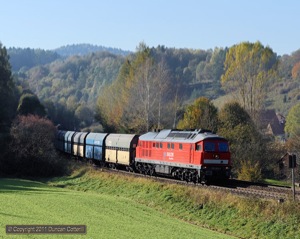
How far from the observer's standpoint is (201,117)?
6688cm

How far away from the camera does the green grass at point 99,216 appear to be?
25.9 metres

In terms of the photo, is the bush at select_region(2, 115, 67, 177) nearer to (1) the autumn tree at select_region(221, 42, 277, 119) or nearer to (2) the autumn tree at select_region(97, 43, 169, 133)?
(2) the autumn tree at select_region(97, 43, 169, 133)

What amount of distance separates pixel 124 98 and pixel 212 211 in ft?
181

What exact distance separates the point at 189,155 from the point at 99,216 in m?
10.7

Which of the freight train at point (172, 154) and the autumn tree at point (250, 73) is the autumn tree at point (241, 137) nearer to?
the autumn tree at point (250, 73)

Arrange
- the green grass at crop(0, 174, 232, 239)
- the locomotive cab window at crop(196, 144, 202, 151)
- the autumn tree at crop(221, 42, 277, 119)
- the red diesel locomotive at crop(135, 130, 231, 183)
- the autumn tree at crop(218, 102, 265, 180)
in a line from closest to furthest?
the green grass at crop(0, 174, 232, 239)
the red diesel locomotive at crop(135, 130, 231, 183)
the locomotive cab window at crop(196, 144, 202, 151)
the autumn tree at crop(218, 102, 265, 180)
the autumn tree at crop(221, 42, 277, 119)

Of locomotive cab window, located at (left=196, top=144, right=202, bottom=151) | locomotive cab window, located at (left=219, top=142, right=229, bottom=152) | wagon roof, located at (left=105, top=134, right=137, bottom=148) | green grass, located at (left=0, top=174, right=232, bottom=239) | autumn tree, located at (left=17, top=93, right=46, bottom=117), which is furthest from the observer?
autumn tree, located at (left=17, top=93, right=46, bottom=117)

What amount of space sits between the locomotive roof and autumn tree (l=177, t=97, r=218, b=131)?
1878 centimetres

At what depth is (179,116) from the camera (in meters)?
89.6

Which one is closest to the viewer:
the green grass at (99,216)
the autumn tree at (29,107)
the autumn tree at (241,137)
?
the green grass at (99,216)

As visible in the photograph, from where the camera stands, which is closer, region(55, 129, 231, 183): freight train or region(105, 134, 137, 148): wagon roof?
region(55, 129, 231, 183): freight train

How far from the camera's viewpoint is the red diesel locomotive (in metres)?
37.4

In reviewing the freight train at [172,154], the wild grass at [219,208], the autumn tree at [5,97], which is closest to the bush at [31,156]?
the freight train at [172,154]

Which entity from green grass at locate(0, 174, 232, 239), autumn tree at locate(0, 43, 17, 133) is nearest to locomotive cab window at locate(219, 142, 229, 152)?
green grass at locate(0, 174, 232, 239)
